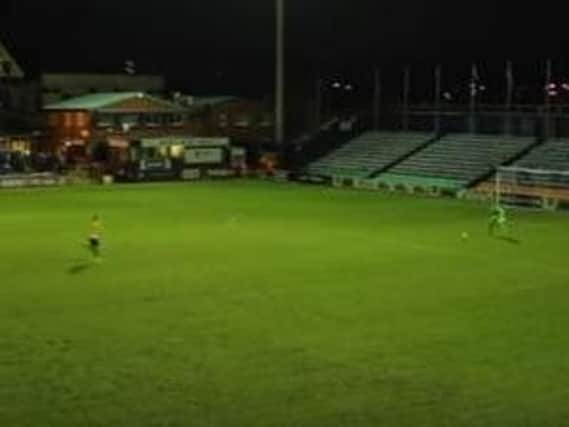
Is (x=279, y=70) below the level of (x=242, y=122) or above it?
above

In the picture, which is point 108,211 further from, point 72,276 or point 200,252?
point 72,276

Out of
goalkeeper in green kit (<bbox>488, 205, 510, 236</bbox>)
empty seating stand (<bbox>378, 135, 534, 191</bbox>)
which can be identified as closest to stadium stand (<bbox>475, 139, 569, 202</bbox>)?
empty seating stand (<bbox>378, 135, 534, 191</bbox>)

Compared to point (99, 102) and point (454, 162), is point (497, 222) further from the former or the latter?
point (99, 102)

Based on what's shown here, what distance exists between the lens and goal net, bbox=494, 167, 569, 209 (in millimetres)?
42312

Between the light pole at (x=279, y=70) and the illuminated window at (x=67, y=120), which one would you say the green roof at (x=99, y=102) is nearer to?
the illuminated window at (x=67, y=120)

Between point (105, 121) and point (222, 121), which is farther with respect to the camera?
point (222, 121)

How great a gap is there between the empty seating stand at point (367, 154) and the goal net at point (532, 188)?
8919mm

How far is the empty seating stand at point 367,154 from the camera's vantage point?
54281mm

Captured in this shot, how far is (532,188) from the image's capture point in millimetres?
43781

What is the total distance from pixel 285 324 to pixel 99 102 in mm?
43811

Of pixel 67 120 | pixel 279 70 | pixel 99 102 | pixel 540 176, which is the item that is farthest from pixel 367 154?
pixel 67 120

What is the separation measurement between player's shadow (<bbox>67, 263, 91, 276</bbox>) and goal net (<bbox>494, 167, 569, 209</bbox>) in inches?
771

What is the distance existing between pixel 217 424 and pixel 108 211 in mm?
28719

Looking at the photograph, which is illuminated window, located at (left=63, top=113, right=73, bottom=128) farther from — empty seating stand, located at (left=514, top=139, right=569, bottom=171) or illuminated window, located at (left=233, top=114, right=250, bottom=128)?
empty seating stand, located at (left=514, top=139, right=569, bottom=171)
